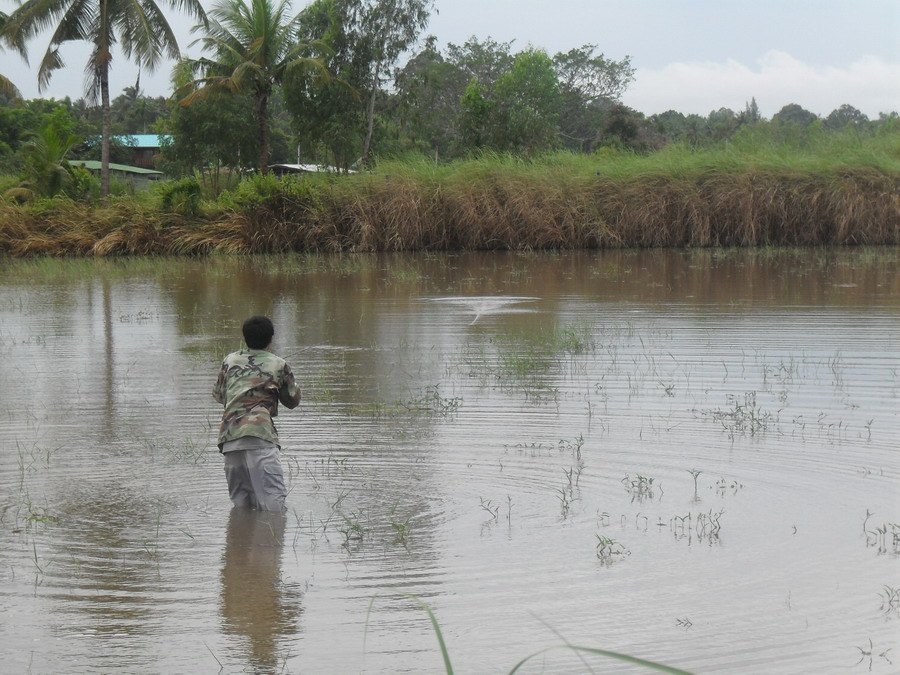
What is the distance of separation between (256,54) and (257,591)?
99.4 ft

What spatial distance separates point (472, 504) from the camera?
19.2 feet

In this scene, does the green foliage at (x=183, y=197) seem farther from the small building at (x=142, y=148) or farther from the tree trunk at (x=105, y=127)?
the small building at (x=142, y=148)

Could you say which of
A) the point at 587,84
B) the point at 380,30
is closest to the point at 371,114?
the point at 380,30

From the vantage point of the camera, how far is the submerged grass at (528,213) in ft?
88.8

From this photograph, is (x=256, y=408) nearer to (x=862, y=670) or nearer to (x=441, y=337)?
(x=862, y=670)

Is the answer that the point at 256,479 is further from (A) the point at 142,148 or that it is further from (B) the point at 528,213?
(A) the point at 142,148

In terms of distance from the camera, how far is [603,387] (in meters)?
8.93

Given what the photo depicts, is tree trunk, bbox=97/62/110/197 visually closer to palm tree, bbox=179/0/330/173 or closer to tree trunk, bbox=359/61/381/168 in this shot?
palm tree, bbox=179/0/330/173

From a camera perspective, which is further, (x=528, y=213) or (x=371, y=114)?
(x=371, y=114)

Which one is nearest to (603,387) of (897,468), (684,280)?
(897,468)

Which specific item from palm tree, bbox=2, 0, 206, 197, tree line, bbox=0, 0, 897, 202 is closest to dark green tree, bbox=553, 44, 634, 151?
tree line, bbox=0, 0, 897, 202

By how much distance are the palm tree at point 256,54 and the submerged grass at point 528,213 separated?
6.15 m

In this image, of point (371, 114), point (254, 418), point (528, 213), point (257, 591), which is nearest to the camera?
point (257, 591)

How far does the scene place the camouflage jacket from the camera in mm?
5633
